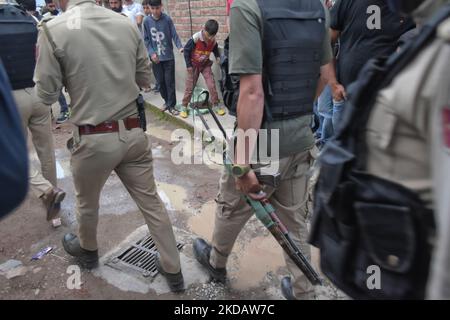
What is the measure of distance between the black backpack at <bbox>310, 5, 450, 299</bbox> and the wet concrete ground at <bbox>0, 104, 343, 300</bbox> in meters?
1.41

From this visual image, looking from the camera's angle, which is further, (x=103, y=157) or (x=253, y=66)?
(x=103, y=157)

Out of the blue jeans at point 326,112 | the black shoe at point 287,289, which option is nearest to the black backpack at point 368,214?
the black shoe at point 287,289

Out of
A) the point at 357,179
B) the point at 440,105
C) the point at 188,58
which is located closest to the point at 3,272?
the point at 357,179

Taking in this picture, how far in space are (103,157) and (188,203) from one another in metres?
1.47

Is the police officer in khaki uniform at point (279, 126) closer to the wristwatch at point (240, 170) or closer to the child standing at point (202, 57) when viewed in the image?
the wristwatch at point (240, 170)

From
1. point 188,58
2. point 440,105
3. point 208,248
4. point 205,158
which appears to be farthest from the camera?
point 188,58

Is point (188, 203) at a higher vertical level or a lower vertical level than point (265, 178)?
lower

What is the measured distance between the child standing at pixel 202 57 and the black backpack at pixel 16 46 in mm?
2575

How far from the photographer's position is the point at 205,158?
15.0 ft

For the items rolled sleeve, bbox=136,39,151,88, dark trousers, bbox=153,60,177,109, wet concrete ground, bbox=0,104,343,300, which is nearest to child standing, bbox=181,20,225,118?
dark trousers, bbox=153,60,177,109

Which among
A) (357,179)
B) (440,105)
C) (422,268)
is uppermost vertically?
(440,105)

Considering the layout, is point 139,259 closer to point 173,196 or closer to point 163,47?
point 173,196
